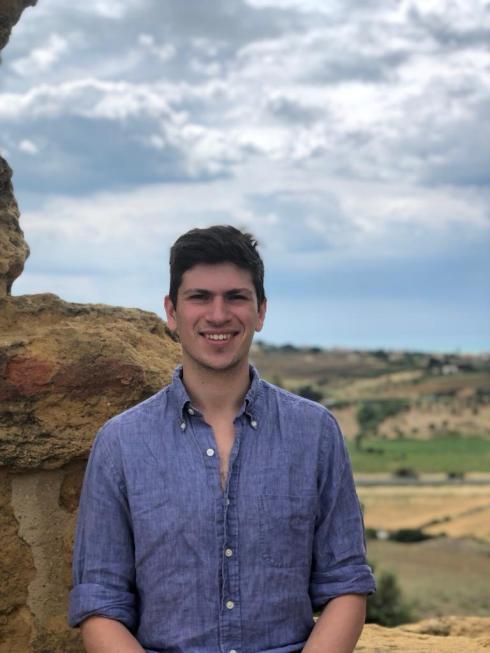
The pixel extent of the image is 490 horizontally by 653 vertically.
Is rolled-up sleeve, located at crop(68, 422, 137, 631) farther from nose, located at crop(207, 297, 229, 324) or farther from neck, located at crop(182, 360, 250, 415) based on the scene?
nose, located at crop(207, 297, 229, 324)

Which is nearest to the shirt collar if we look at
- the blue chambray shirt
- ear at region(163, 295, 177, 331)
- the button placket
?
the blue chambray shirt

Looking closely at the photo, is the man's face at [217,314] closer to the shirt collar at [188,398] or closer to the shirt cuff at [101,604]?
the shirt collar at [188,398]

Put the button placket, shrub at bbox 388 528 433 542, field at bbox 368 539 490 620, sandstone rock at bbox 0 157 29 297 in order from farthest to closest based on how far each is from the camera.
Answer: shrub at bbox 388 528 433 542 < field at bbox 368 539 490 620 < sandstone rock at bbox 0 157 29 297 < the button placket

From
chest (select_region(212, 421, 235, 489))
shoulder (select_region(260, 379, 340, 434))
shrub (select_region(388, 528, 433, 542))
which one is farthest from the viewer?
shrub (select_region(388, 528, 433, 542))

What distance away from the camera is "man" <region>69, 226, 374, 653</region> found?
269 cm

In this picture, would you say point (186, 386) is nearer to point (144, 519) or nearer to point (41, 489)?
point (144, 519)

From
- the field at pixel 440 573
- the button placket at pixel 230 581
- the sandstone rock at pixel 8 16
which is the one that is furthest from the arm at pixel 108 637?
the field at pixel 440 573

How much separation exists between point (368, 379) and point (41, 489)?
67873mm

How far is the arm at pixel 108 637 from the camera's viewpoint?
2.69 meters

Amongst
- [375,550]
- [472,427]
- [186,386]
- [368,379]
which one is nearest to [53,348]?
[186,386]

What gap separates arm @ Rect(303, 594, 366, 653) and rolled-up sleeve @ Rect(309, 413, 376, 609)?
0.10 ft

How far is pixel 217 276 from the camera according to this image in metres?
2.81

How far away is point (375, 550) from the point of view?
2470 centimetres

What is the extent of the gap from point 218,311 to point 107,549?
0.76 m
